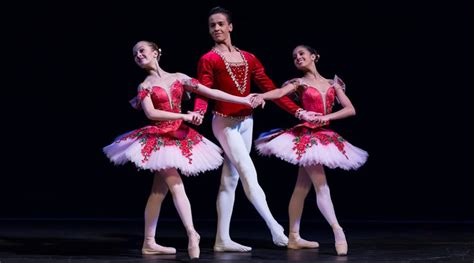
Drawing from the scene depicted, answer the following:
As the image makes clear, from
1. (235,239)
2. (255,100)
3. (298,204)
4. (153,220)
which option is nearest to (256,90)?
(235,239)

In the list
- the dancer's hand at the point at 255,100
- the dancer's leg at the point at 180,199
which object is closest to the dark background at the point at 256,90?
the dancer's hand at the point at 255,100

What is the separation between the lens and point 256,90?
6227 millimetres

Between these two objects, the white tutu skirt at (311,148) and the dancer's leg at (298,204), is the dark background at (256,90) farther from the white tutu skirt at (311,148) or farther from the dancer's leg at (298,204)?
the white tutu skirt at (311,148)

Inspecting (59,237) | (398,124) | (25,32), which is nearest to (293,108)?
(59,237)

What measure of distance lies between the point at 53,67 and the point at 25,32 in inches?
12.7

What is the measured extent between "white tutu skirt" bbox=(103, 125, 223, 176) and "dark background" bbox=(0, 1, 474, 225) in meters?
2.14

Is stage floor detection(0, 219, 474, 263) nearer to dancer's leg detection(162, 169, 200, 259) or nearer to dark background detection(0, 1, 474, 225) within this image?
dancer's leg detection(162, 169, 200, 259)

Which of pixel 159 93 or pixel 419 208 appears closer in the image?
pixel 159 93

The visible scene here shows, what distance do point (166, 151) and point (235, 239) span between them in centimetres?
108

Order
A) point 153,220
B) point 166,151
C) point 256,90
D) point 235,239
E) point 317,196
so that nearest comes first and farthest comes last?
point 166,151 → point 153,220 → point 317,196 → point 235,239 → point 256,90

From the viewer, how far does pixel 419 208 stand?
623cm

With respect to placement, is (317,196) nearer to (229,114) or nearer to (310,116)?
(310,116)

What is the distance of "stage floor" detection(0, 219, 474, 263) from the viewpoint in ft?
12.5

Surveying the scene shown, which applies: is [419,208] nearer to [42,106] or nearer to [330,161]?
[330,161]
